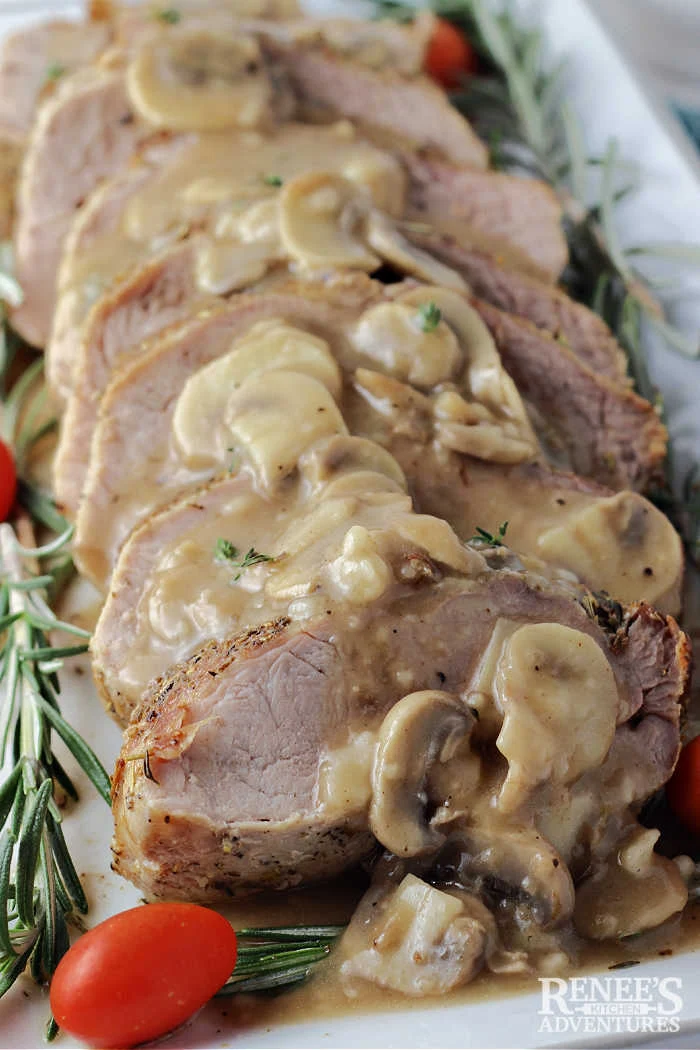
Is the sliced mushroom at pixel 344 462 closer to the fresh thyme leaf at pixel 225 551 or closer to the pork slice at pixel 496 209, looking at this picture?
the fresh thyme leaf at pixel 225 551

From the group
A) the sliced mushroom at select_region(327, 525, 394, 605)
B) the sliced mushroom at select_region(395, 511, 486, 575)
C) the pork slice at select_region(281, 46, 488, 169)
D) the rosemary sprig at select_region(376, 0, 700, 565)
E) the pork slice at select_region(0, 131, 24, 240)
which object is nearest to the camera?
the sliced mushroom at select_region(327, 525, 394, 605)

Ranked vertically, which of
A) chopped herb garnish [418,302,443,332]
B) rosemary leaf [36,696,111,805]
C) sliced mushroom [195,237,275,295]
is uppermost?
sliced mushroom [195,237,275,295]

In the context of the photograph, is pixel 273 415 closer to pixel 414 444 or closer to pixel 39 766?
pixel 414 444

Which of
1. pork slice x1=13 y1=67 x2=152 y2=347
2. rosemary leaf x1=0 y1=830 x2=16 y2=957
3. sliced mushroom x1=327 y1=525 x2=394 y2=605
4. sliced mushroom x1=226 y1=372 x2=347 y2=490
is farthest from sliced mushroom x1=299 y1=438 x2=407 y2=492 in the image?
pork slice x1=13 y1=67 x2=152 y2=347

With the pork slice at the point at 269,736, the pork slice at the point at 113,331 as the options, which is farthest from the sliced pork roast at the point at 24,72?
the pork slice at the point at 269,736

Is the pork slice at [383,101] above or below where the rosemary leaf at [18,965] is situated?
above

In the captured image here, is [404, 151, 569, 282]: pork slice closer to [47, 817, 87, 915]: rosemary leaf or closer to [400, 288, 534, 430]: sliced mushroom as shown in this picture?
[400, 288, 534, 430]: sliced mushroom
